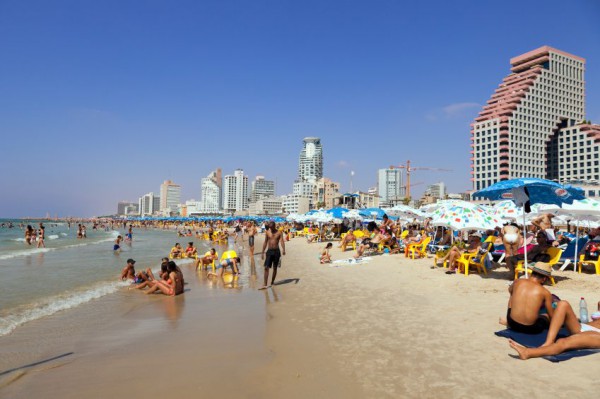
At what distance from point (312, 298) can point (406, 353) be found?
3.13 m

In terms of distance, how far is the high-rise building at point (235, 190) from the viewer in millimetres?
190750

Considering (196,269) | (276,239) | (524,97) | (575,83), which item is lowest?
(196,269)

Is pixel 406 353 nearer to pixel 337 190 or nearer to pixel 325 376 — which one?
pixel 325 376

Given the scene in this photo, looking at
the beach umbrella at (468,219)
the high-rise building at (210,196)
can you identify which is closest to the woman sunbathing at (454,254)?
the beach umbrella at (468,219)

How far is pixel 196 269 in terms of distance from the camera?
12.1m

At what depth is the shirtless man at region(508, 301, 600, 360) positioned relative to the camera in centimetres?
341

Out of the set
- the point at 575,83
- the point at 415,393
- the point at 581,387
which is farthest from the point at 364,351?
the point at 575,83

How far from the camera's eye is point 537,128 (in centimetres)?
9381

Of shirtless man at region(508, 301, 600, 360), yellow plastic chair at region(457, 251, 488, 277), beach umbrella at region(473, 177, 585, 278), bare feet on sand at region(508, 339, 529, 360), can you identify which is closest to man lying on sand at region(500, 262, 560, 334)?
shirtless man at region(508, 301, 600, 360)

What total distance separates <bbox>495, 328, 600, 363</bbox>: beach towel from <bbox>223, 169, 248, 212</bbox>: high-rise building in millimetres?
188307

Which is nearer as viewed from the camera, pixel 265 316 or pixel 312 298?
pixel 265 316

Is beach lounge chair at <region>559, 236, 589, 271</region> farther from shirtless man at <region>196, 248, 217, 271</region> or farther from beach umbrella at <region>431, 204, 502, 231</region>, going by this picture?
shirtless man at <region>196, 248, 217, 271</region>

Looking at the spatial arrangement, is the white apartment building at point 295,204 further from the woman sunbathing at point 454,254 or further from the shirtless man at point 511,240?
the shirtless man at point 511,240

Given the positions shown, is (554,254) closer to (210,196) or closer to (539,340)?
(539,340)
